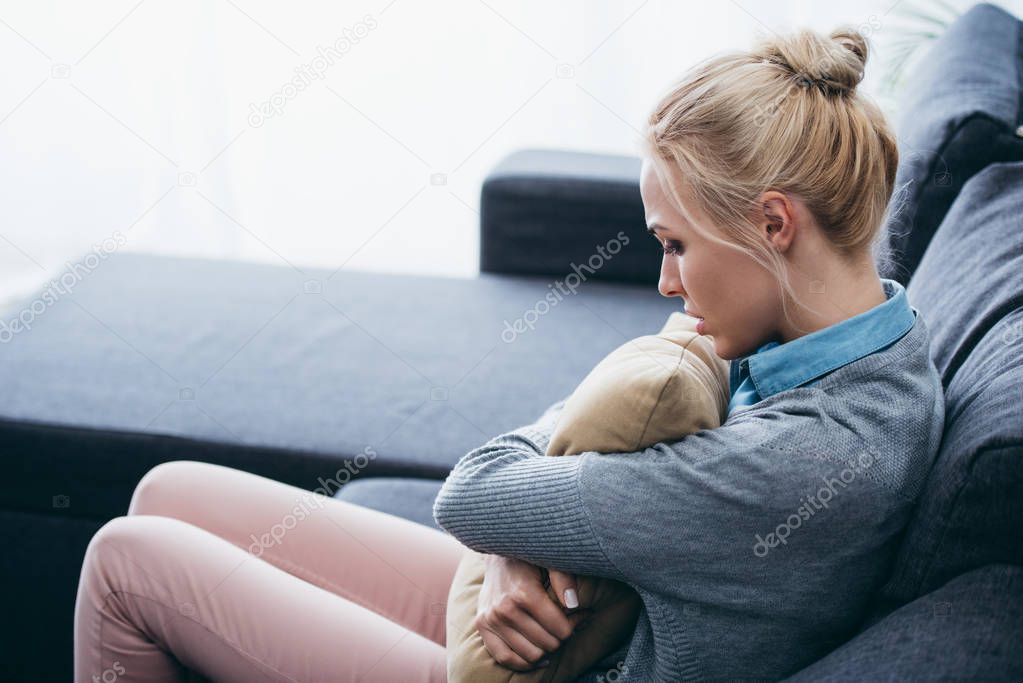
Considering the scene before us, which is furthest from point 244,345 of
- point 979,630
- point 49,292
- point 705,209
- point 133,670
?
point 979,630

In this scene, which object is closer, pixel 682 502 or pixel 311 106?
pixel 682 502

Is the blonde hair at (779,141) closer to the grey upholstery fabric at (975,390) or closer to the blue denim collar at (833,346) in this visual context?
the blue denim collar at (833,346)

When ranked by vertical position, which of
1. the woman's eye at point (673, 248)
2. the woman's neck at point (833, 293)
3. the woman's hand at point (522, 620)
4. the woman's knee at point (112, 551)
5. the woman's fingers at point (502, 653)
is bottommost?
the woman's fingers at point (502, 653)

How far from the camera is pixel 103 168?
3.02 m

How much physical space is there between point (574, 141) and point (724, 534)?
232cm

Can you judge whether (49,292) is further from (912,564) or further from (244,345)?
(912,564)

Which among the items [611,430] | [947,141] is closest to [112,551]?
[611,430]

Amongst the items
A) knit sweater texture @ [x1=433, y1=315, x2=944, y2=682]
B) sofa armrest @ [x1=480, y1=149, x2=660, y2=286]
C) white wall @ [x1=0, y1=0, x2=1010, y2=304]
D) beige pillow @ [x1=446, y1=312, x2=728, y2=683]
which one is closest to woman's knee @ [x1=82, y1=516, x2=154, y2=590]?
beige pillow @ [x1=446, y1=312, x2=728, y2=683]

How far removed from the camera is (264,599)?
103cm

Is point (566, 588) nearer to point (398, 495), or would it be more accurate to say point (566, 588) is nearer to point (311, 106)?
point (398, 495)

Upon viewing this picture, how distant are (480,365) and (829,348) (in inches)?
37.1

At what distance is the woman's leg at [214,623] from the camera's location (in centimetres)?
99

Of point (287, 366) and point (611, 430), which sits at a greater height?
point (611, 430)

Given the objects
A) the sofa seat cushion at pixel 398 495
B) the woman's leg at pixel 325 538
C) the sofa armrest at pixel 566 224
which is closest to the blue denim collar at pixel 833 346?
the woman's leg at pixel 325 538
